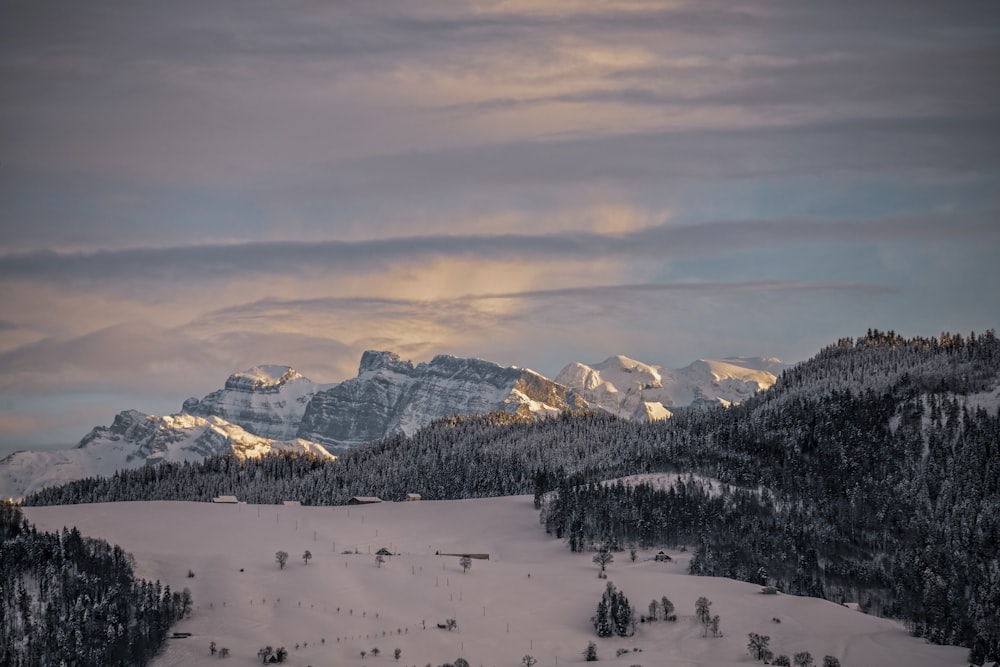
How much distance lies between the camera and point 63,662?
198625 millimetres

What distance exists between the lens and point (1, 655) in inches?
7864

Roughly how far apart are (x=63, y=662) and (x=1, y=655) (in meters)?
7.70

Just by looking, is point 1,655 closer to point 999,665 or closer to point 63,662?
point 63,662

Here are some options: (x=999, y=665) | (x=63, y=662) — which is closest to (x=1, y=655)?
(x=63, y=662)

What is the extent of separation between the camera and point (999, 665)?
7800 inches

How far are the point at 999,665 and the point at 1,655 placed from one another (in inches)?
4612

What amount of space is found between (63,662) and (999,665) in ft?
359
